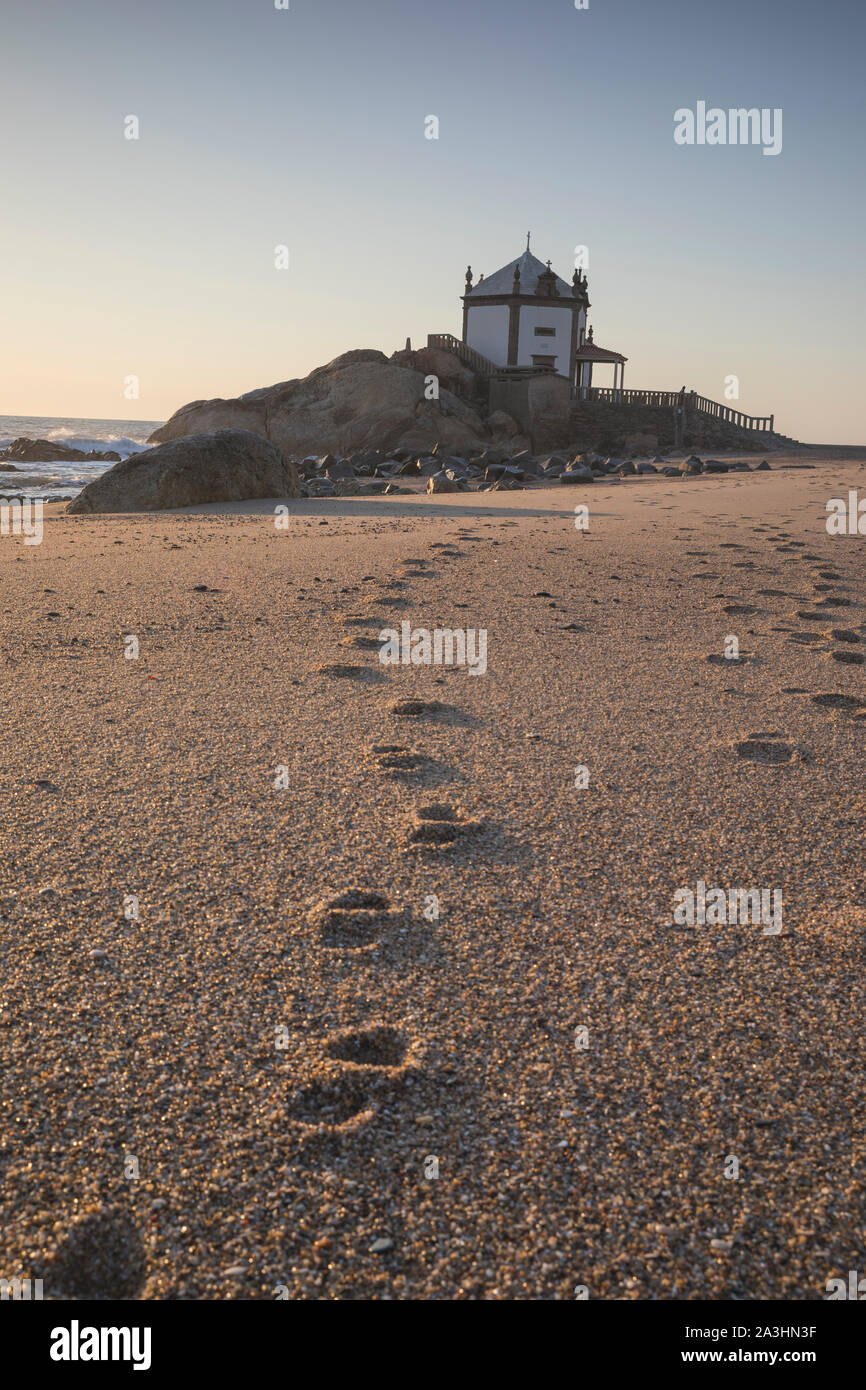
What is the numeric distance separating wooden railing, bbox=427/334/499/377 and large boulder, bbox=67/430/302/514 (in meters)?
29.3

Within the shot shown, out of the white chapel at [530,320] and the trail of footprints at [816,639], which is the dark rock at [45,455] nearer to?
the white chapel at [530,320]

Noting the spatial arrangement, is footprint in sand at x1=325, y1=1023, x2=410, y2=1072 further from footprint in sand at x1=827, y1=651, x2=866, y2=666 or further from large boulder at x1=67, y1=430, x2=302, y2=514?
large boulder at x1=67, y1=430, x2=302, y2=514

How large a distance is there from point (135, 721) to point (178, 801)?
105 centimetres

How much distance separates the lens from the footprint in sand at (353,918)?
2918 mm

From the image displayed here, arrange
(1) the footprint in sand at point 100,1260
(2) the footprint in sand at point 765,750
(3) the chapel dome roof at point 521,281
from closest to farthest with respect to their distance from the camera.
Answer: (1) the footprint in sand at point 100,1260 → (2) the footprint in sand at point 765,750 → (3) the chapel dome roof at point 521,281

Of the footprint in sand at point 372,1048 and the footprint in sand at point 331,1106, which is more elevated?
the footprint in sand at point 372,1048

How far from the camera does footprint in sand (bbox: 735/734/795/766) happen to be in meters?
4.46

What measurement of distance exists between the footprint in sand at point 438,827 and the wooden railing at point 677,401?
41212mm

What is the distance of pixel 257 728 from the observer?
4680 millimetres

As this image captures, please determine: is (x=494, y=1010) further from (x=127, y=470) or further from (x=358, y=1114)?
(x=127, y=470)

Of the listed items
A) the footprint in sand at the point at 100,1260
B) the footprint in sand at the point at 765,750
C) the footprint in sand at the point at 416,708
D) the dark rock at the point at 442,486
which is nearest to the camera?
the footprint in sand at the point at 100,1260

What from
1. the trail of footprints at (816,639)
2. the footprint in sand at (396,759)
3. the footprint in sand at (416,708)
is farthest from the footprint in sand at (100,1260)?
the trail of footprints at (816,639)

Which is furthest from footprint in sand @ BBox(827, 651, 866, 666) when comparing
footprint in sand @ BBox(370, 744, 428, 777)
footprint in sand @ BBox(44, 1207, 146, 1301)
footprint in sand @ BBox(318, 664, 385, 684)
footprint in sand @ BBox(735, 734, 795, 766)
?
footprint in sand @ BBox(44, 1207, 146, 1301)

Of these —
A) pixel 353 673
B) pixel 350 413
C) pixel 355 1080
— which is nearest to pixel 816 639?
pixel 353 673
